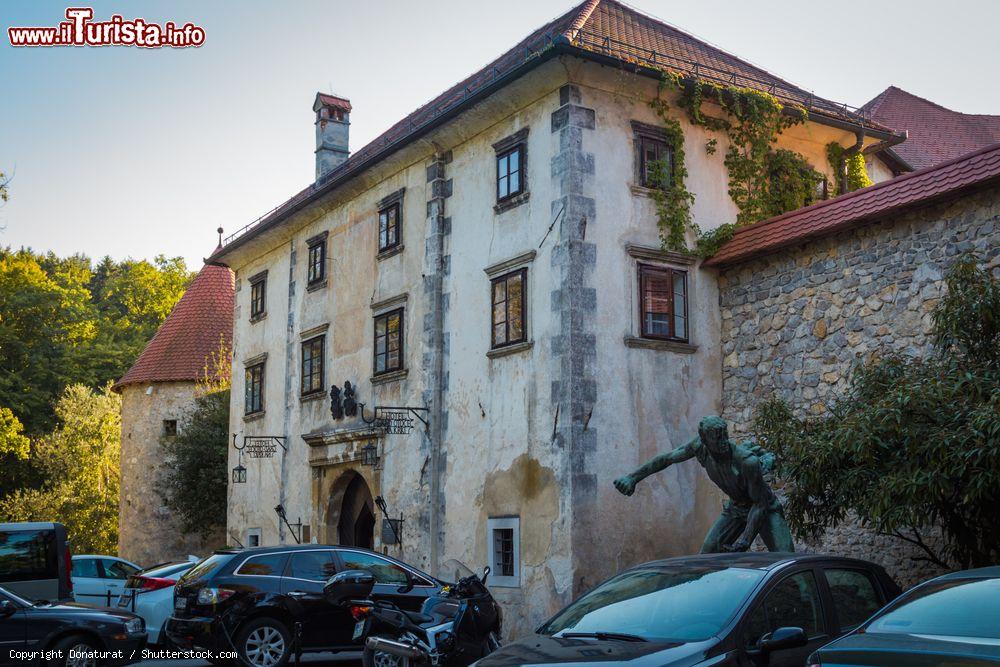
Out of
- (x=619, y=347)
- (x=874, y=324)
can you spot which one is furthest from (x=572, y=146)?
(x=874, y=324)

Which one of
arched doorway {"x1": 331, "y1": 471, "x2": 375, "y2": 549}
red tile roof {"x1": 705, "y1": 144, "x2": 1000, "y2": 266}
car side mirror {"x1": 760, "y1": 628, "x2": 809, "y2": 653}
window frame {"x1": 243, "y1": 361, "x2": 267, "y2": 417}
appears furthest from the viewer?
window frame {"x1": 243, "y1": 361, "x2": 267, "y2": 417}

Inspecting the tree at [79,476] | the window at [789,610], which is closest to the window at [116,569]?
the window at [789,610]

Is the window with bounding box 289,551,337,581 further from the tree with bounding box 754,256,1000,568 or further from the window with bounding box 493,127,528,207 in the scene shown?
the window with bounding box 493,127,528,207

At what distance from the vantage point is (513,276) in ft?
62.1

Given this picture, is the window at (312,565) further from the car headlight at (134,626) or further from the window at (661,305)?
the window at (661,305)

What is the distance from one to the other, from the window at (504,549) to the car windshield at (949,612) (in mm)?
11711

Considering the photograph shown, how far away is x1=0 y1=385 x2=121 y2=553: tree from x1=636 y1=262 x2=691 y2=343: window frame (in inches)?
1392

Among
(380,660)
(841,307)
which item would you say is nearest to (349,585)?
(380,660)

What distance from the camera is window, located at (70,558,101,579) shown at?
73.0ft

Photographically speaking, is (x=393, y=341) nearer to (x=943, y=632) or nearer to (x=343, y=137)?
(x=343, y=137)

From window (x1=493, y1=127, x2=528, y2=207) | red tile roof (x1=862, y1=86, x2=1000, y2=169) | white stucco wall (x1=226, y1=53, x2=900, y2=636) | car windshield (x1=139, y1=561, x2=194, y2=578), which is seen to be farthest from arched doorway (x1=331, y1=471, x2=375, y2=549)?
red tile roof (x1=862, y1=86, x2=1000, y2=169)

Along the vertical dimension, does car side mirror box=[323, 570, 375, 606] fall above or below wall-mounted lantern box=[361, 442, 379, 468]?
below

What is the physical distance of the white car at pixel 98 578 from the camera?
21844mm

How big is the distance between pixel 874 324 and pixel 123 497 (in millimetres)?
27633
